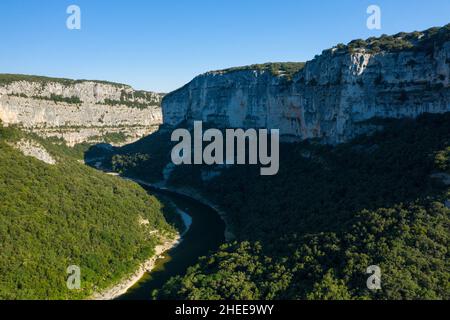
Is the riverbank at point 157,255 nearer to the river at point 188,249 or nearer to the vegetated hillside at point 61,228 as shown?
the river at point 188,249

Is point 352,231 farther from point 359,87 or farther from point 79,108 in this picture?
point 79,108

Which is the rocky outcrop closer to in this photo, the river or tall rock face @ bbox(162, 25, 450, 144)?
the river

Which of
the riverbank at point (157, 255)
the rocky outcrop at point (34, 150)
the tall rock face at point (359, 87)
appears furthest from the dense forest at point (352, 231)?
the rocky outcrop at point (34, 150)

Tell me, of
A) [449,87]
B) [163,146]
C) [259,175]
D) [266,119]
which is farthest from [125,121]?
[449,87]

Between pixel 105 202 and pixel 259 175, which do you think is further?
pixel 259 175

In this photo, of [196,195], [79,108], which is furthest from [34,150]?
[79,108]

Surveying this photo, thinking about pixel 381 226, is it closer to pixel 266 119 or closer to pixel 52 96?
pixel 266 119

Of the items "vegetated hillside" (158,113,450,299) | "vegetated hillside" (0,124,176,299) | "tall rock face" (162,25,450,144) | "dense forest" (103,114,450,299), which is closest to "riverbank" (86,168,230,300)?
"vegetated hillside" (0,124,176,299)
